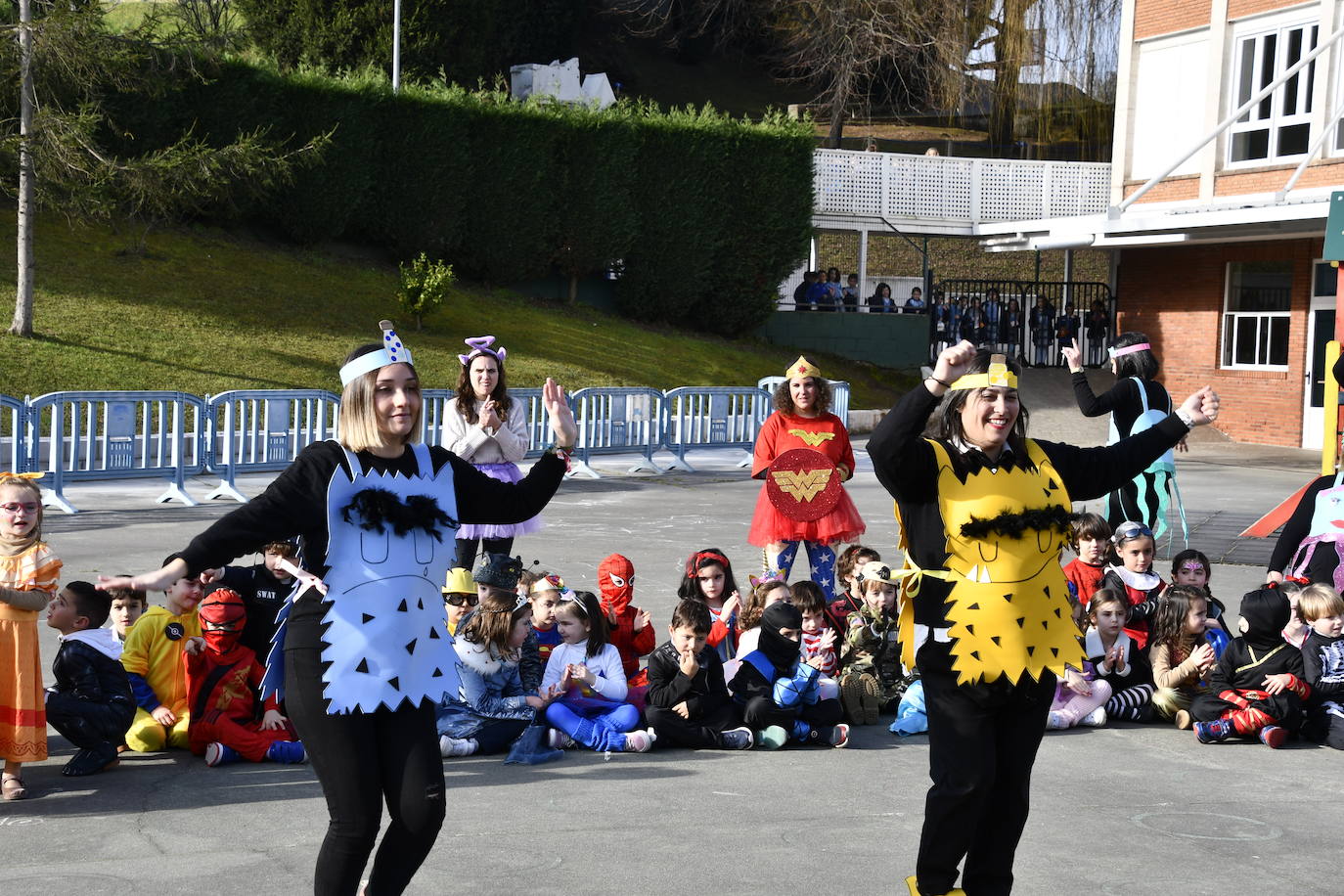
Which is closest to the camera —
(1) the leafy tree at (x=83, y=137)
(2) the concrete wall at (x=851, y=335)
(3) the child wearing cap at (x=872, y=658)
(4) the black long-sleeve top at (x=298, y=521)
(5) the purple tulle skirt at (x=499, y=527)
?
(4) the black long-sleeve top at (x=298, y=521)

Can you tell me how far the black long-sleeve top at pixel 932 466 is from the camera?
419 cm

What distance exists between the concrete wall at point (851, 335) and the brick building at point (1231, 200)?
3802 mm

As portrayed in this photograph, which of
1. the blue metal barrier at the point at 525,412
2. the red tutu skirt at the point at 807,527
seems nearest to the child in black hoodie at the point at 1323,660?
the red tutu skirt at the point at 807,527

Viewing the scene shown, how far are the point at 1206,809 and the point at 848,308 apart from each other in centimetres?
2687

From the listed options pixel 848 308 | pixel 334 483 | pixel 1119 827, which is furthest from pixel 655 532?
pixel 848 308

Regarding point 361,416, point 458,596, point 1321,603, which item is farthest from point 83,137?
point 361,416

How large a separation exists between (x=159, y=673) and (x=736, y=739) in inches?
102

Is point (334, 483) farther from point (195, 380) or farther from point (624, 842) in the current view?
point (195, 380)

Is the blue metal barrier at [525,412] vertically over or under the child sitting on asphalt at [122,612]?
over

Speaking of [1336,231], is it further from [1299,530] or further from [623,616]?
[623,616]

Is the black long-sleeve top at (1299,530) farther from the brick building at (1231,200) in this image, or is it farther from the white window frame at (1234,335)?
the white window frame at (1234,335)

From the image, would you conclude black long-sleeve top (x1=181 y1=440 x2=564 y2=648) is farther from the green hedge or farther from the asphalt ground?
the green hedge

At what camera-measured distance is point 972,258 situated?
47.4 metres

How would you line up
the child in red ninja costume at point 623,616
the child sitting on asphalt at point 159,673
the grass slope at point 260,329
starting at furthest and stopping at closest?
the grass slope at point 260,329, the child in red ninja costume at point 623,616, the child sitting on asphalt at point 159,673
